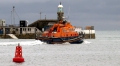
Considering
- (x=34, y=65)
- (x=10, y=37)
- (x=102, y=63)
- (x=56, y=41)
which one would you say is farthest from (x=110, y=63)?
(x=10, y=37)

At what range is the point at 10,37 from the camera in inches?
5369

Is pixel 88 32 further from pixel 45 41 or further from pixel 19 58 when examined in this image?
pixel 19 58

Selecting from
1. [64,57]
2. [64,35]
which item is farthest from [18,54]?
[64,35]

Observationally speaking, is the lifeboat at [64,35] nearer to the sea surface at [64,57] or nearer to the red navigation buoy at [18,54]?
the sea surface at [64,57]

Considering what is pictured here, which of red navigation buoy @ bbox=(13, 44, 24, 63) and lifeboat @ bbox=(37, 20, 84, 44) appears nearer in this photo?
red navigation buoy @ bbox=(13, 44, 24, 63)

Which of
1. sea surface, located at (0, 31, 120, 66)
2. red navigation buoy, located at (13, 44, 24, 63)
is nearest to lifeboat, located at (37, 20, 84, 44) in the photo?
sea surface, located at (0, 31, 120, 66)

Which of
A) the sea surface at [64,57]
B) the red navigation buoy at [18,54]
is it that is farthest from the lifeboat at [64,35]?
the red navigation buoy at [18,54]

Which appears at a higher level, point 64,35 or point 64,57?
point 64,35

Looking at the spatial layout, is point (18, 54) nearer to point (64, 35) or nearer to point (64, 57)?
point (64, 57)

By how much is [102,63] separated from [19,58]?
29.6 feet

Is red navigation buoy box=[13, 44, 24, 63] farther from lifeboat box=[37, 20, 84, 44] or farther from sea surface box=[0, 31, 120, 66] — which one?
lifeboat box=[37, 20, 84, 44]

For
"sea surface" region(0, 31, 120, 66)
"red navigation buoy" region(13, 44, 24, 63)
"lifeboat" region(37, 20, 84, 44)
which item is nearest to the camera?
"red navigation buoy" region(13, 44, 24, 63)

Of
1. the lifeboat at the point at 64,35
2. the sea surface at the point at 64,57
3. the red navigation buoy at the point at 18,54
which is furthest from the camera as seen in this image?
the lifeboat at the point at 64,35

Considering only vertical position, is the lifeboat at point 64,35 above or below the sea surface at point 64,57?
above
